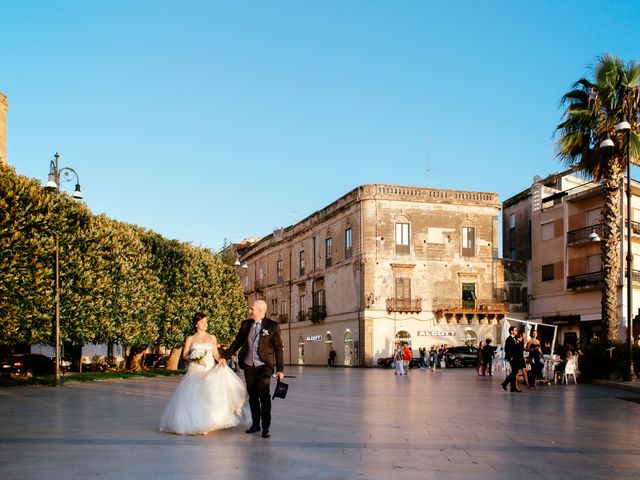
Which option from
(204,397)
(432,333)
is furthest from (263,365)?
(432,333)

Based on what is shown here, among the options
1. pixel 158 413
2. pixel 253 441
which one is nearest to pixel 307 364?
pixel 158 413

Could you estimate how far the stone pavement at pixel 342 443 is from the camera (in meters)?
7.29

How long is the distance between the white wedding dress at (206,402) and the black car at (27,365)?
74.8 feet

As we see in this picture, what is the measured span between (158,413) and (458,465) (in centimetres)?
753

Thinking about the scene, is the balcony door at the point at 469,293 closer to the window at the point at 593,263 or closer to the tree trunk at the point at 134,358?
the window at the point at 593,263

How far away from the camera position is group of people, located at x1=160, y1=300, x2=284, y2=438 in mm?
10047

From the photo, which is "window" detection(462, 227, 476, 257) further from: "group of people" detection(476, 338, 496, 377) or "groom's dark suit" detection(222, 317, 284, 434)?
"groom's dark suit" detection(222, 317, 284, 434)

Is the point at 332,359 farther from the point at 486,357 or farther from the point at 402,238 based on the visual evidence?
the point at 486,357

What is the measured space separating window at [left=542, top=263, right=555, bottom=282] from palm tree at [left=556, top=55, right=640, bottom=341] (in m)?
22.1

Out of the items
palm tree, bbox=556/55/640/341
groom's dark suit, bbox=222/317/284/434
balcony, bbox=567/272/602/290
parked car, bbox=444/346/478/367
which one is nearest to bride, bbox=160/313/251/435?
groom's dark suit, bbox=222/317/284/434

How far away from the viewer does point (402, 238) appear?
53.4 m

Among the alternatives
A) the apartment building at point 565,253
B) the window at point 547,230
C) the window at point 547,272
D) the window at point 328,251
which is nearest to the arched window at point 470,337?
the apartment building at point 565,253

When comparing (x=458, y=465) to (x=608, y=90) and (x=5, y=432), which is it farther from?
(x=608, y=90)

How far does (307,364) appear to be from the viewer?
62656mm
